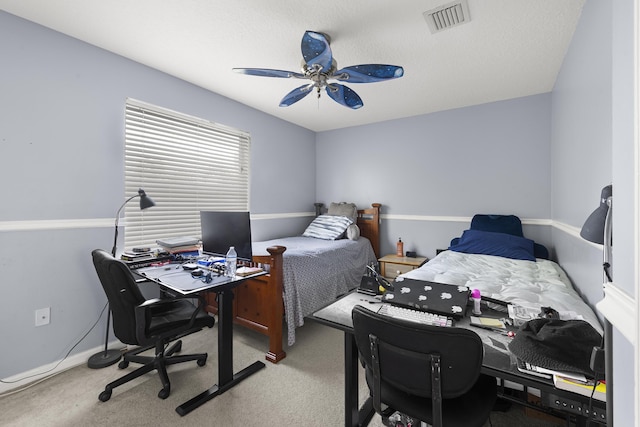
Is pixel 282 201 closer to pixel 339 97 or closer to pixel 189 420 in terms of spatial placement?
pixel 339 97

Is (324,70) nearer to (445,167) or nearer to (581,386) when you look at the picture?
(581,386)

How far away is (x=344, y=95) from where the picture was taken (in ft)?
7.44

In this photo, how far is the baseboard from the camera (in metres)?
1.86

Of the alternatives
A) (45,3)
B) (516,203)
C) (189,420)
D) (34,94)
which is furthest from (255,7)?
(516,203)

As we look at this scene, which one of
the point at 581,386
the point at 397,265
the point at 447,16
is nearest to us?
the point at 581,386

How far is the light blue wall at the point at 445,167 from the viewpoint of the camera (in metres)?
3.20

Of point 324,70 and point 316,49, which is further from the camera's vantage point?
point 324,70

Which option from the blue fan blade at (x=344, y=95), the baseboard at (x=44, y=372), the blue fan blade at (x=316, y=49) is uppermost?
the blue fan blade at (x=316, y=49)

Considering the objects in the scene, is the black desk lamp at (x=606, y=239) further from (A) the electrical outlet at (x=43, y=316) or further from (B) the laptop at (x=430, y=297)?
(A) the electrical outlet at (x=43, y=316)

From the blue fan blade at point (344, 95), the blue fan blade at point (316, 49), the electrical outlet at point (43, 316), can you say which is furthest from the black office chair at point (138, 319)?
the blue fan blade at point (344, 95)

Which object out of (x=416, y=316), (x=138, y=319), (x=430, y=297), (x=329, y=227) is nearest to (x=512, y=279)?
(x=430, y=297)

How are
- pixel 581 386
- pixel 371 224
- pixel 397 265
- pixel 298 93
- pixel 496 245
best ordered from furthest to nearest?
pixel 371 224 < pixel 397 265 < pixel 496 245 < pixel 298 93 < pixel 581 386

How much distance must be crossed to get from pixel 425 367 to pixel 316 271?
1.91 metres

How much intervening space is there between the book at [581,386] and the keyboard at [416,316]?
0.39 m
